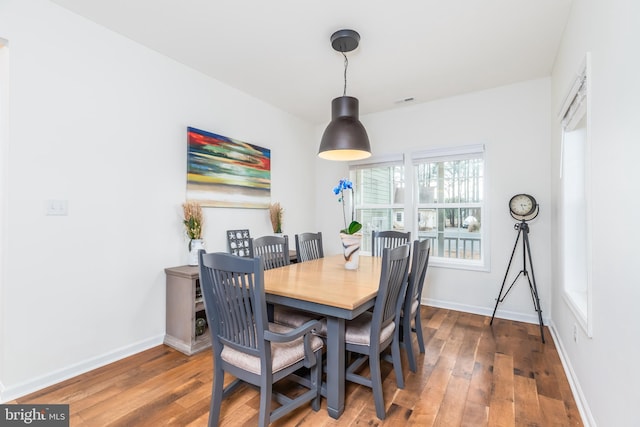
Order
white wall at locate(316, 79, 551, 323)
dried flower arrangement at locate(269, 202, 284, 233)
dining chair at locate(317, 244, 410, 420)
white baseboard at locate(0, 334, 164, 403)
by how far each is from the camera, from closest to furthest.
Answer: dining chair at locate(317, 244, 410, 420), white baseboard at locate(0, 334, 164, 403), white wall at locate(316, 79, 551, 323), dried flower arrangement at locate(269, 202, 284, 233)

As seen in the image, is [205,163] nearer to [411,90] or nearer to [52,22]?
[52,22]

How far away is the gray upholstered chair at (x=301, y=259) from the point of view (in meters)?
2.19

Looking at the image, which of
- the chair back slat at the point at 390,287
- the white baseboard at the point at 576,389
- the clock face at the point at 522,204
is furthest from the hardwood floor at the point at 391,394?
the clock face at the point at 522,204

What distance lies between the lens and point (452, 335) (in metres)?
3.00

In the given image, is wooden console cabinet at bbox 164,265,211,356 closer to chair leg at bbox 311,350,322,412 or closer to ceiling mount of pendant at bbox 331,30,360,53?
chair leg at bbox 311,350,322,412

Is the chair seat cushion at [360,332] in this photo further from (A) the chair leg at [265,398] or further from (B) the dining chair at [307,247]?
(B) the dining chair at [307,247]

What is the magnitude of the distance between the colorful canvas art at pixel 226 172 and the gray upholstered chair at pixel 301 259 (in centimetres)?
100

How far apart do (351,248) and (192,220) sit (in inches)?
62.5

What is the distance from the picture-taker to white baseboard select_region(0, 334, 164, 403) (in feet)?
6.44

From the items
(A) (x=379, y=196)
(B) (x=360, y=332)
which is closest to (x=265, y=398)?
(B) (x=360, y=332)

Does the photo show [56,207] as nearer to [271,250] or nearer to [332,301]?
[271,250]

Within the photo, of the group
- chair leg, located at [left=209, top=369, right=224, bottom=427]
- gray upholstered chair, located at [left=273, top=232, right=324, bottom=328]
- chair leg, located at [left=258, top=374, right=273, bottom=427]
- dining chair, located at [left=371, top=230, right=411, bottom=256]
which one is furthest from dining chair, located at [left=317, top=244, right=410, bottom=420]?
dining chair, located at [left=371, top=230, right=411, bottom=256]

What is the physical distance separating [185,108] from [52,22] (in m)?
1.10

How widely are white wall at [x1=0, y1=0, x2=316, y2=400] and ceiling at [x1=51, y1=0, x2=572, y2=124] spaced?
0.92 feet
